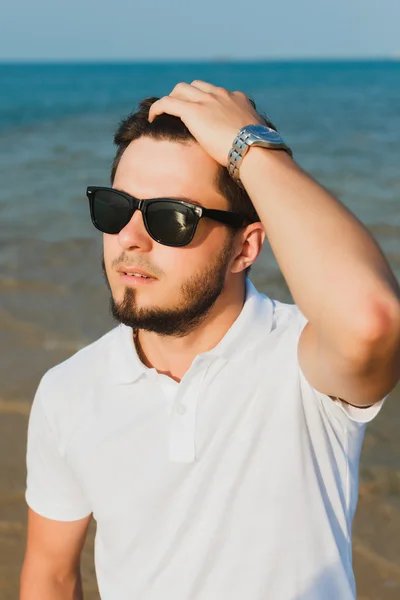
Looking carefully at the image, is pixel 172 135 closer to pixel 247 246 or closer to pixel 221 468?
pixel 247 246

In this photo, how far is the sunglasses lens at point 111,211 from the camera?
8.25ft

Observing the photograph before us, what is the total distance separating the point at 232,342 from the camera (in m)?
2.49

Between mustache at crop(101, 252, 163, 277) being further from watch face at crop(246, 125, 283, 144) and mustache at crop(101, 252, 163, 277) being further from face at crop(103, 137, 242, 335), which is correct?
watch face at crop(246, 125, 283, 144)

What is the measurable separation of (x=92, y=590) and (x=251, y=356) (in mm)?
2482

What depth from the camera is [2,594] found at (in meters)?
4.35

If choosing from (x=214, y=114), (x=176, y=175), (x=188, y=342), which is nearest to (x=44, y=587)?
(x=188, y=342)

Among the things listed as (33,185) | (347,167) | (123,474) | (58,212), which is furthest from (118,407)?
(347,167)

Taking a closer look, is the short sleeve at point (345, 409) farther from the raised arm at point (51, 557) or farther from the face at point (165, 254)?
the raised arm at point (51, 557)

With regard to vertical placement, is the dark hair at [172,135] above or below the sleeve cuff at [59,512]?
above

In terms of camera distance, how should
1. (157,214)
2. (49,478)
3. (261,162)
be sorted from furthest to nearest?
1. (49,478)
2. (157,214)
3. (261,162)

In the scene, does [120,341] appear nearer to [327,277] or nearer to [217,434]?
[217,434]

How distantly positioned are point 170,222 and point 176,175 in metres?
0.17

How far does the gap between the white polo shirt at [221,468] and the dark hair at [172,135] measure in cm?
37

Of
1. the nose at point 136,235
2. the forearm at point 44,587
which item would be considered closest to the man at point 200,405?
the nose at point 136,235
